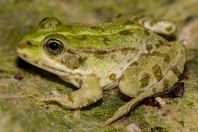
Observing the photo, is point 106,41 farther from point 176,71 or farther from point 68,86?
point 176,71

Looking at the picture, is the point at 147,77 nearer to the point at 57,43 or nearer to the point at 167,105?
the point at 167,105

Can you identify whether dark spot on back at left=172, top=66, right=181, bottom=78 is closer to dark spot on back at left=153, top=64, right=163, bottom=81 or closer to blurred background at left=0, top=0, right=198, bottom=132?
dark spot on back at left=153, top=64, right=163, bottom=81


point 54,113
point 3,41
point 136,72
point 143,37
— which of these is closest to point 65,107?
point 54,113

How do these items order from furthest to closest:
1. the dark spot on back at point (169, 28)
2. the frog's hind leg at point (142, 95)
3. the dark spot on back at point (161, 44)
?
the dark spot on back at point (169, 28)
the dark spot on back at point (161, 44)
the frog's hind leg at point (142, 95)

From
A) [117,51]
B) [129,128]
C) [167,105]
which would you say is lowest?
[129,128]

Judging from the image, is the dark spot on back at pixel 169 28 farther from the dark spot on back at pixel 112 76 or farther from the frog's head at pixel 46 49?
the frog's head at pixel 46 49

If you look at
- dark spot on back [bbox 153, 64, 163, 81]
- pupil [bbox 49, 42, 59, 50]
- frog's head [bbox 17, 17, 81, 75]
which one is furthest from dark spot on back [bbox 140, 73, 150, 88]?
pupil [bbox 49, 42, 59, 50]

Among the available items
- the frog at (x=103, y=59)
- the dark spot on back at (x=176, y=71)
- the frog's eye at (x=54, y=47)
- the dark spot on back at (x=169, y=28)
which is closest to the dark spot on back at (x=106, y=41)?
the frog at (x=103, y=59)
